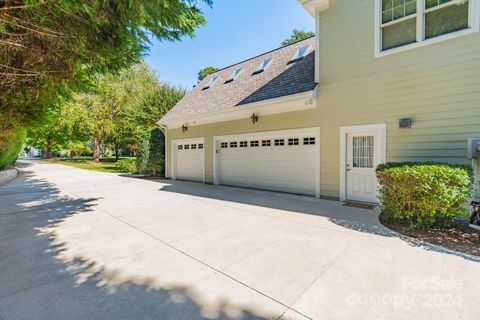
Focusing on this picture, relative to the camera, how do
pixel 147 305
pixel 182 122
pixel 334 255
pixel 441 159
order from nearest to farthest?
1. pixel 147 305
2. pixel 334 255
3. pixel 441 159
4. pixel 182 122

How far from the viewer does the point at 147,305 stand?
7.52 ft

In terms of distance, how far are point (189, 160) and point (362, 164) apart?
8186 mm

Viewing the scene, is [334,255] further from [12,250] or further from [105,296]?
[12,250]

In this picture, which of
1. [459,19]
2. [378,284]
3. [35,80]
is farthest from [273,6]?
[378,284]

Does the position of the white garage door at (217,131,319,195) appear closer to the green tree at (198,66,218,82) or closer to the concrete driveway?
the concrete driveway

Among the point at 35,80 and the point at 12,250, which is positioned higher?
the point at 35,80

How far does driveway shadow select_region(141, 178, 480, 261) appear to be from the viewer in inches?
162

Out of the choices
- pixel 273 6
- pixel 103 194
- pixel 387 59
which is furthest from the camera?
pixel 273 6

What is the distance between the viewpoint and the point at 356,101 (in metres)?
6.33

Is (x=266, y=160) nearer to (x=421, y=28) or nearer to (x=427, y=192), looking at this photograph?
(x=427, y=192)

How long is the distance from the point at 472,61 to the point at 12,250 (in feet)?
30.1

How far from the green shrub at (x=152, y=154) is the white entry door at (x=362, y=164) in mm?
10905

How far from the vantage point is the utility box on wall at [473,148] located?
15.7ft

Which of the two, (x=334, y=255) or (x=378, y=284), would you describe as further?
(x=334, y=255)
